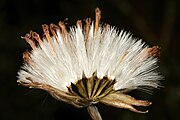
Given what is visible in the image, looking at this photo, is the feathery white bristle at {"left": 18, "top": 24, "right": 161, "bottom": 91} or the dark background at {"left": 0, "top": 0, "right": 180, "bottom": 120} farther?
the dark background at {"left": 0, "top": 0, "right": 180, "bottom": 120}

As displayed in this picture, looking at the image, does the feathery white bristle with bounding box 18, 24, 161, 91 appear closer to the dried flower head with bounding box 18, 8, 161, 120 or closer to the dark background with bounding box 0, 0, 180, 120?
the dried flower head with bounding box 18, 8, 161, 120

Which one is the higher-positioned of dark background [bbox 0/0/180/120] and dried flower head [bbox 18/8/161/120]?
dark background [bbox 0/0/180/120]

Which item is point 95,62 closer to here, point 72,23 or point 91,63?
point 91,63

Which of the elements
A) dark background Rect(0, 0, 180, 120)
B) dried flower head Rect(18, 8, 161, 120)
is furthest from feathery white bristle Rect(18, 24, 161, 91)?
dark background Rect(0, 0, 180, 120)

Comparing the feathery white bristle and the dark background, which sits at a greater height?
the dark background
